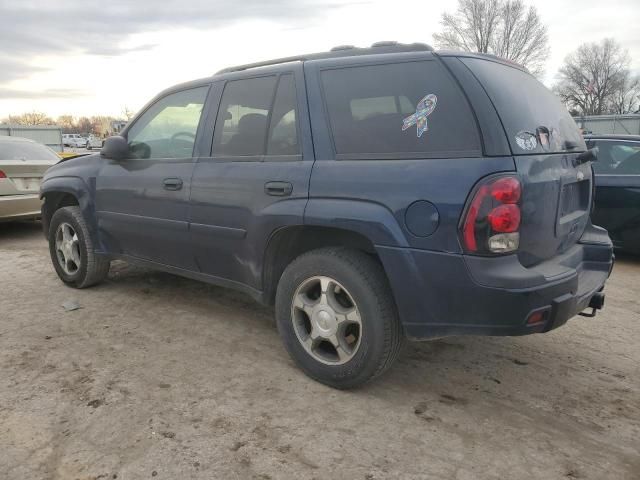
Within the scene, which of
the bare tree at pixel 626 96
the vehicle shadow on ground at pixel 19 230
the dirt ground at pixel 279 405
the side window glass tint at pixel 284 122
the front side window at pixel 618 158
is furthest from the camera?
the bare tree at pixel 626 96

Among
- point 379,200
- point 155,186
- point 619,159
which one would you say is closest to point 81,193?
point 155,186

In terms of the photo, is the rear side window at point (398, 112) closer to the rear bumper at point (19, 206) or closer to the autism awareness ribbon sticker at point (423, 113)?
the autism awareness ribbon sticker at point (423, 113)

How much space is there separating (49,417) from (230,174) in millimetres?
1763

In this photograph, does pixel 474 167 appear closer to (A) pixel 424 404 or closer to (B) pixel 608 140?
(A) pixel 424 404

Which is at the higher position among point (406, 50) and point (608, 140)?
point (406, 50)

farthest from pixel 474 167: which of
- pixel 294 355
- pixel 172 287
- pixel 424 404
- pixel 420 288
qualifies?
pixel 172 287

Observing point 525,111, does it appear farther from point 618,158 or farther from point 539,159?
point 618,158

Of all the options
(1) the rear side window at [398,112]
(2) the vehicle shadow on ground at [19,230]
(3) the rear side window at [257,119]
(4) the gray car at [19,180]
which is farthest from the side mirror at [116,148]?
(2) the vehicle shadow on ground at [19,230]

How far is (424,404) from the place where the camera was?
9.98 ft

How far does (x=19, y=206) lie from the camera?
7.80 meters

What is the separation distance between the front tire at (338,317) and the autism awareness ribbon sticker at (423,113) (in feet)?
2.51

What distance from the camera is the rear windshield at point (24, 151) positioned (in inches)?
318

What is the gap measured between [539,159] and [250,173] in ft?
5.65

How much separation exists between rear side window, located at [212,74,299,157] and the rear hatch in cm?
112
